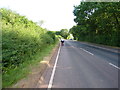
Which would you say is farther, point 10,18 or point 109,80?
point 10,18

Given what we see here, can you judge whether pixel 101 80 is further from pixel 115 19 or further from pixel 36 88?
pixel 115 19

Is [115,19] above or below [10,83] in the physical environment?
above

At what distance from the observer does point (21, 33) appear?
7957 mm

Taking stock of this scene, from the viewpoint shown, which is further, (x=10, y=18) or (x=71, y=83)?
(x=10, y=18)

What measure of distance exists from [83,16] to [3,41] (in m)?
26.9

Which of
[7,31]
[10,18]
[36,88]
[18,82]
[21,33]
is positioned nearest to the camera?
[36,88]

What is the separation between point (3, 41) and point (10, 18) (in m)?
4.97

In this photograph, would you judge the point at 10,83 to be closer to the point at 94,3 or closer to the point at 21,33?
the point at 21,33

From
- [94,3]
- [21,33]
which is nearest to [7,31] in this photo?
[21,33]

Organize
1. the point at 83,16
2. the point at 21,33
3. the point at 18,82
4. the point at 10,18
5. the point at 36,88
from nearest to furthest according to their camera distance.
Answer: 1. the point at 36,88
2. the point at 18,82
3. the point at 21,33
4. the point at 10,18
5. the point at 83,16

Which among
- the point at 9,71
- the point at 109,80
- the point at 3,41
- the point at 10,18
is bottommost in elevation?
the point at 109,80

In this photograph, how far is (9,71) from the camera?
5914 millimetres

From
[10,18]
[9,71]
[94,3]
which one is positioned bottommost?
[9,71]

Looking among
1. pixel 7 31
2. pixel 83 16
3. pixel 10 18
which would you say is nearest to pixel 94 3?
pixel 83 16
